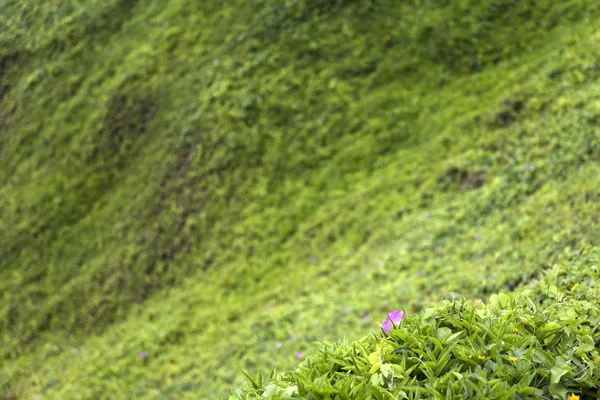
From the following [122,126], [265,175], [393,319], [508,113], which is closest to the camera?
[393,319]

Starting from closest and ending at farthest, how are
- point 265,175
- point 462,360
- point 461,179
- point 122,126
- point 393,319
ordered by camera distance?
1. point 462,360
2. point 393,319
3. point 461,179
4. point 265,175
5. point 122,126

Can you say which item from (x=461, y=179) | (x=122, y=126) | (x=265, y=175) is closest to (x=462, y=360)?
(x=461, y=179)

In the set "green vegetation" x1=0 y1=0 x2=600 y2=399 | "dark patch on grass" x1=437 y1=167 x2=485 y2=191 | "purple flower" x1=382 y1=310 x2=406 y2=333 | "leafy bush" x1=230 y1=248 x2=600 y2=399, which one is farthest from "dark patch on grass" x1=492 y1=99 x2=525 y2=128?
"purple flower" x1=382 y1=310 x2=406 y2=333

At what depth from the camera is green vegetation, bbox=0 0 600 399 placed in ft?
25.0

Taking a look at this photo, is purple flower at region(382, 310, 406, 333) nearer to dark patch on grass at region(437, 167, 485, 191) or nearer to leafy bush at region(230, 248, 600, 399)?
leafy bush at region(230, 248, 600, 399)

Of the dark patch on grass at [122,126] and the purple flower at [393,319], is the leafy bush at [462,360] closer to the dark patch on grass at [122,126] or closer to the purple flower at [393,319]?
the purple flower at [393,319]

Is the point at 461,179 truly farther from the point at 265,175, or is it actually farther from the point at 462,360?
the point at 462,360

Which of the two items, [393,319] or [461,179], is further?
[461,179]

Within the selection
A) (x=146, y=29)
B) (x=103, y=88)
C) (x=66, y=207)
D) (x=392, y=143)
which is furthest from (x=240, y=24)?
(x=66, y=207)

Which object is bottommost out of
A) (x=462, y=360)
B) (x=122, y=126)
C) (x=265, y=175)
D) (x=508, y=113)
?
(x=508, y=113)

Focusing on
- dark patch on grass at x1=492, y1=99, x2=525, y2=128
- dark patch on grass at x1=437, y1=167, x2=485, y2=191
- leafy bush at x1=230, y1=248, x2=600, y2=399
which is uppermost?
leafy bush at x1=230, y1=248, x2=600, y2=399

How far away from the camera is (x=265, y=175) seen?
38.0ft

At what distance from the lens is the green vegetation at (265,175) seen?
300 inches

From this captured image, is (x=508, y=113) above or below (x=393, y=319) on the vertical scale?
below
